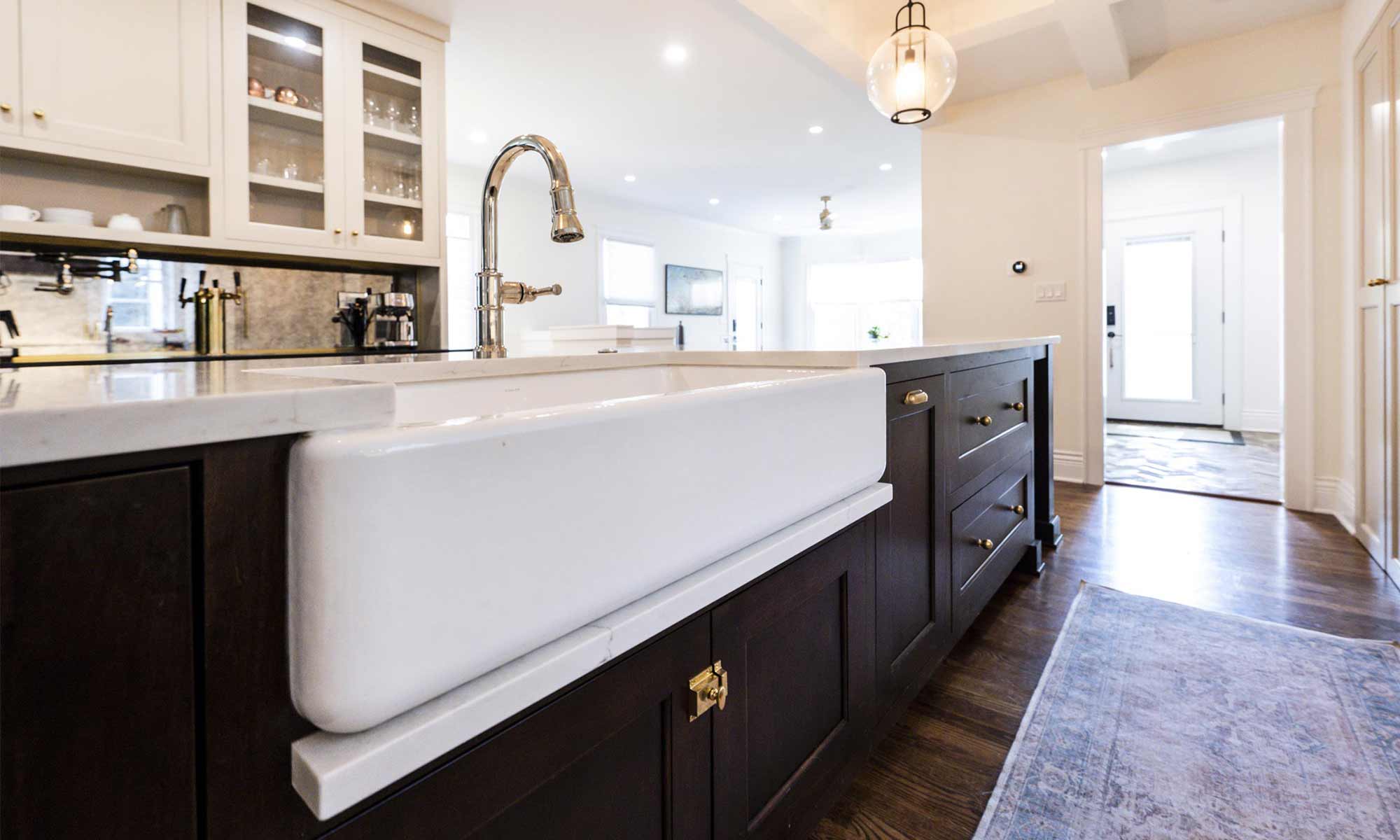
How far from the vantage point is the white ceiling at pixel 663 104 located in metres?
3.07

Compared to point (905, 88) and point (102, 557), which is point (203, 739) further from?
point (905, 88)

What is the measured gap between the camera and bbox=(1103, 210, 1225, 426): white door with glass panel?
6172 millimetres

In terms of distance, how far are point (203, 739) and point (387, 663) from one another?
4.1 inches

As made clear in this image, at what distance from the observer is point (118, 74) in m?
2.11

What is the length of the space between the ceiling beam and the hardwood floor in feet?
7.64

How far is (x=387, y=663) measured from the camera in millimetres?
398

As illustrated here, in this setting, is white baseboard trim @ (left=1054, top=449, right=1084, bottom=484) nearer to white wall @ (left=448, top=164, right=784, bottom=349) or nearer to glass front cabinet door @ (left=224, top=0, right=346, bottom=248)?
white wall @ (left=448, top=164, right=784, bottom=349)

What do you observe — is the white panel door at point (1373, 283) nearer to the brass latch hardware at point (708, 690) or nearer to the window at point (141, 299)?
the brass latch hardware at point (708, 690)

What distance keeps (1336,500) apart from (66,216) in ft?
17.6

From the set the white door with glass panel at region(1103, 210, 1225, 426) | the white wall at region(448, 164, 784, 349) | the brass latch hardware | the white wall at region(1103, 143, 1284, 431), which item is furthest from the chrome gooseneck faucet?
the white wall at region(1103, 143, 1284, 431)

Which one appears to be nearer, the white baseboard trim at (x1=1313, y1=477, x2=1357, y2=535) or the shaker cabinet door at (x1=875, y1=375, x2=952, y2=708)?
the shaker cabinet door at (x1=875, y1=375, x2=952, y2=708)

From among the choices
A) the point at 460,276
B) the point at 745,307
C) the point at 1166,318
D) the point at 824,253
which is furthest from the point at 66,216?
the point at 824,253

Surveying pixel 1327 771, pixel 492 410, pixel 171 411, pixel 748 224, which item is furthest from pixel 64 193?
pixel 748 224

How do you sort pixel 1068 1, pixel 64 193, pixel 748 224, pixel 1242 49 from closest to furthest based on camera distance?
pixel 64 193 < pixel 1068 1 < pixel 1242 49 < pixel 748 224
